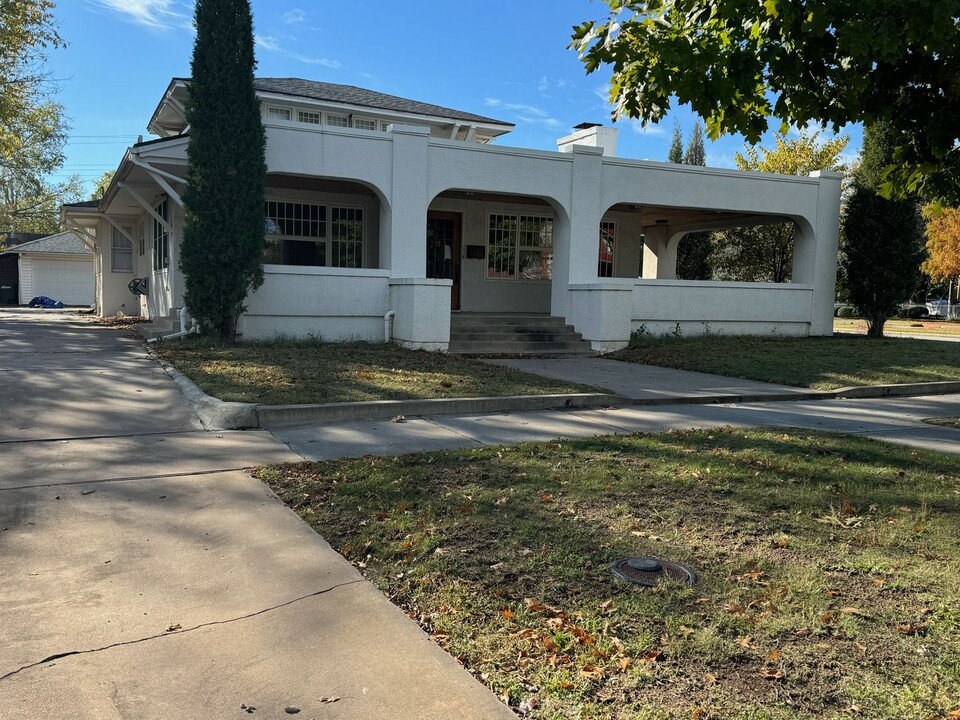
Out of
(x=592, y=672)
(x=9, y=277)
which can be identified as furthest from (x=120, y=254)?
(x=9, y=277)

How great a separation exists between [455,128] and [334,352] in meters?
10.0

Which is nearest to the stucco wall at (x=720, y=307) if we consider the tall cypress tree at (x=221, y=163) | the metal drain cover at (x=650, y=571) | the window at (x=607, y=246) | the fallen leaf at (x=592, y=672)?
the window at (x=607, y=246)

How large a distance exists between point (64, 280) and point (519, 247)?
37.3m

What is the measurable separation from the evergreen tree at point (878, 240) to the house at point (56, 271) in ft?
138

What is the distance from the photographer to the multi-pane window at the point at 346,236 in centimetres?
1864

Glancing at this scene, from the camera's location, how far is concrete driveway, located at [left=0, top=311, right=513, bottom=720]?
2766 mm

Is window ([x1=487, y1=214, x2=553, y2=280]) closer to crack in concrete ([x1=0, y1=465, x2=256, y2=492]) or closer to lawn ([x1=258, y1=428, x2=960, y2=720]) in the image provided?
lawn ([x1=258, y1=428, x2=960, y2=720])

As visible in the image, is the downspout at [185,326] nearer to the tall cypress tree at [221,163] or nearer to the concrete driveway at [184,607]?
the tall cypress tree at [221,163]

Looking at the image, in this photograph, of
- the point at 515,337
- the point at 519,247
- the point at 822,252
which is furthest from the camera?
the point at 519,247

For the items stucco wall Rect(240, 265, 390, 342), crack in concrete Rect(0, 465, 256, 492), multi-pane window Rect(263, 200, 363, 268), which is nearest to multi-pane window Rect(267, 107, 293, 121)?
multi-pane window Rect(263, 200, 363, 268)

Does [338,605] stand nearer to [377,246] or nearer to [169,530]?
[169,530]

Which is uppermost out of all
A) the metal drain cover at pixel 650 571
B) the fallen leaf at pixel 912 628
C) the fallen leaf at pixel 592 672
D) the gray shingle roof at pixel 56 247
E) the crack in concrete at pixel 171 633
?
the gray shingle roof at pixel 56 247

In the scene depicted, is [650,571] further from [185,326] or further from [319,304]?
[185,326]

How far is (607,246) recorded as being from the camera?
862 inches
